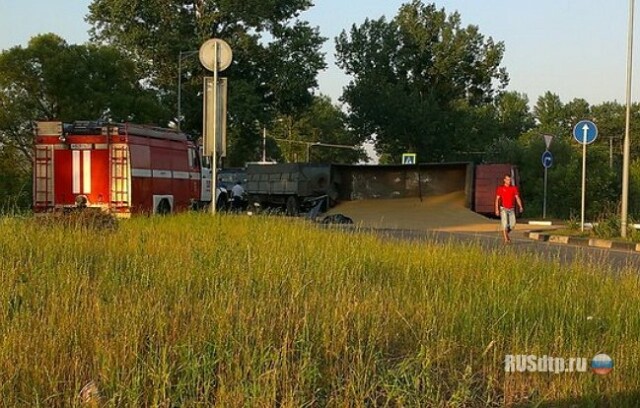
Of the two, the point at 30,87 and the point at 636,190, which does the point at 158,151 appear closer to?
the point at 30,87

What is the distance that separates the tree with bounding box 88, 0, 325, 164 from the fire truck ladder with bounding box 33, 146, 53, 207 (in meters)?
22.9

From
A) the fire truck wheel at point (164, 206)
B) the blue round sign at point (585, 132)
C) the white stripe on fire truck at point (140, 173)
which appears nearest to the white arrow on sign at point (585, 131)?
the blue round sign at point (585, 132)

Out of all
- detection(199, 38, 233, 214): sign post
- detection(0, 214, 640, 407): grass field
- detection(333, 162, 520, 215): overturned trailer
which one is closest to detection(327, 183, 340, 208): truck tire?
detection(333, 162, 520, 215): overturned trailer

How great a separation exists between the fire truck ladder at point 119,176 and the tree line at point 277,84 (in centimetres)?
259

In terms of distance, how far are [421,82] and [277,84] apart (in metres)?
19.0

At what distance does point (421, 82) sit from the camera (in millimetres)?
61719

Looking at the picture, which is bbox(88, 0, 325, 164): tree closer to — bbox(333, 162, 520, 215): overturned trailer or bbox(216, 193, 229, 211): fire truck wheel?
bbox(216, 193, 229, 211): fire truck wheel

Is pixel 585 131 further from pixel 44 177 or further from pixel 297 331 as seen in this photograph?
pixel 297 331

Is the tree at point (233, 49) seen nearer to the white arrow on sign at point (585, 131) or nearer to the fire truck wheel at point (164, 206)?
the fire truck wheel at point (164, 206)

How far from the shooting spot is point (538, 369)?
15.3 ft

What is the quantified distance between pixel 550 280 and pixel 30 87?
110 feet


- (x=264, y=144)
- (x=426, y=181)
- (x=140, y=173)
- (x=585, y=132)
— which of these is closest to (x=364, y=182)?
(x=426, y=181)

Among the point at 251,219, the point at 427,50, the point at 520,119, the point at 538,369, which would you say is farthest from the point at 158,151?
the point at 520,119

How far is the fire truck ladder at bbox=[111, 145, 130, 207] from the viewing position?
2075 centimetres
